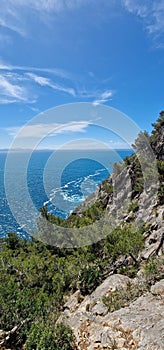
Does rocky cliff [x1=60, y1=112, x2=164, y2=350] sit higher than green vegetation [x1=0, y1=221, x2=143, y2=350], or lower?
lower

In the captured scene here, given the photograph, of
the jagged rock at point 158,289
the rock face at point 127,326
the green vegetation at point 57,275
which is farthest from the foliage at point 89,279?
the jagged rock at point 158,289

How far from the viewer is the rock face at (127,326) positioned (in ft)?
30.7

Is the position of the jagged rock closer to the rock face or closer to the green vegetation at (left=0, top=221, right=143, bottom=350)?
the rock face

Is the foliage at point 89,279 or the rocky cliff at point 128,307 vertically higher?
the foliage at point 89,279

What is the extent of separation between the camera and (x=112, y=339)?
1009cm

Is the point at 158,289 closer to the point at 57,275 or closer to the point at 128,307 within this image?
the point at 128,307

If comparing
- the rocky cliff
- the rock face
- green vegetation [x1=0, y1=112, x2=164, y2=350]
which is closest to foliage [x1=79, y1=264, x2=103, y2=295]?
green vegetation [x1=0, y1=112, x2=164, y2=350]

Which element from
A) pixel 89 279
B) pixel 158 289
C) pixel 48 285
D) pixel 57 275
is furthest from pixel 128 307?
pixel 48 285

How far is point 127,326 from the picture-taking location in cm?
1035

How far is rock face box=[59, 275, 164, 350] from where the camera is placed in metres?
9.37

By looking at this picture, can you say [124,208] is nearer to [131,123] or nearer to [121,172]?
[121,172]

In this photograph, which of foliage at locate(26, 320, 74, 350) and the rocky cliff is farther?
Answer: foliage at locate(26, 320, 74, 350)

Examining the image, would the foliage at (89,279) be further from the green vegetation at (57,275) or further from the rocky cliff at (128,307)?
the rocky cliff at (128,307)

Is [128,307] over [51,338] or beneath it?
beneath
